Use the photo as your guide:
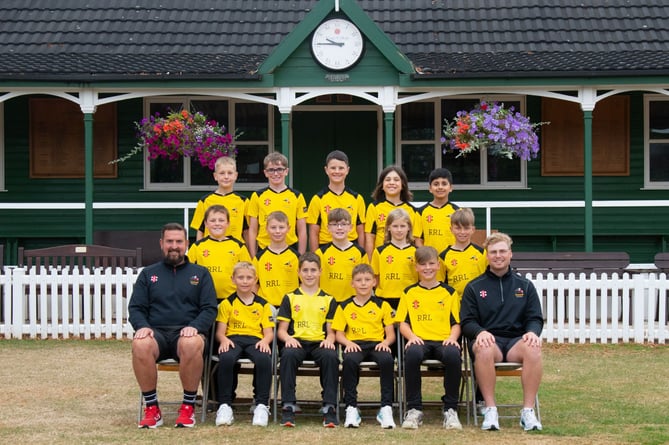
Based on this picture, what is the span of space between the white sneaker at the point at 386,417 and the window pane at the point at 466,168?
11096mm

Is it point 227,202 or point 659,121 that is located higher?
point 659,121

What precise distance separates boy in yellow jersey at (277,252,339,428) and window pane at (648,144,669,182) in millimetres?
11772

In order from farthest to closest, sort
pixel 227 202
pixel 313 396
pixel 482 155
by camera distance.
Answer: pixel 482 155, pixel 227 202, pixel 313 396

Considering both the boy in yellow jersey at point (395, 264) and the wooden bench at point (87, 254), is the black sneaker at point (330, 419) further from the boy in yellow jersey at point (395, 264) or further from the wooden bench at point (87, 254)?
the wooden bench at point (87, 254)

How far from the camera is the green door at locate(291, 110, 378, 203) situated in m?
19.6

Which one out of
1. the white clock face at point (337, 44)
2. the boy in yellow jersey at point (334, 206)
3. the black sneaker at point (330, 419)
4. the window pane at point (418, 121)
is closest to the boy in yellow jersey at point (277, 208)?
the boy in yellow jersey at point (334, 206)

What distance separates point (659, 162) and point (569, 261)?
4220 mm

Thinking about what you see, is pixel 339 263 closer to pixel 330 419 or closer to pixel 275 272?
pixel 275 272

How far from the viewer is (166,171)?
1973 centimetres

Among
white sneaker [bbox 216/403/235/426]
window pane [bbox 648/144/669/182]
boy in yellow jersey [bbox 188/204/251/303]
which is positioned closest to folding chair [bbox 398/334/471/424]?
white sneaker [bbox 216/403/235/426]

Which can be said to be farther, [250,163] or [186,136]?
[250,163]

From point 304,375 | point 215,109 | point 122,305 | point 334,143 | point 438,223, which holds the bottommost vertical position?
point 304,375

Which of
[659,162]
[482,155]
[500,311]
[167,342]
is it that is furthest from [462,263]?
[659,162]

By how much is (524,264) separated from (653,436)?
783cm
